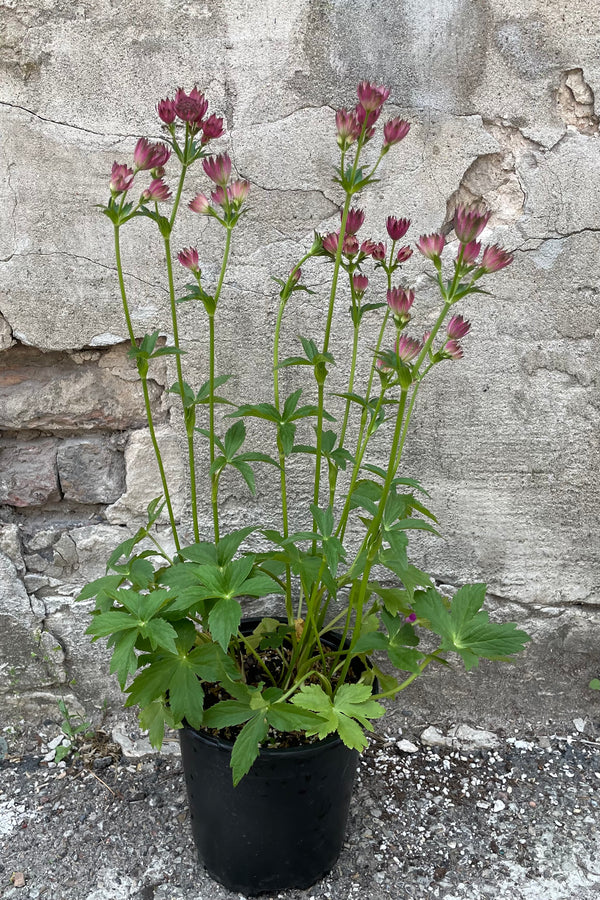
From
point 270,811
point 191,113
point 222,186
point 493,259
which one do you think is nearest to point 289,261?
point 222,186

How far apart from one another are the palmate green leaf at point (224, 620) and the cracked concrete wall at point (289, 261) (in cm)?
64

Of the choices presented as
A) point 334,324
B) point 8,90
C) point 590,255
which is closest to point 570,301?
point 590,255

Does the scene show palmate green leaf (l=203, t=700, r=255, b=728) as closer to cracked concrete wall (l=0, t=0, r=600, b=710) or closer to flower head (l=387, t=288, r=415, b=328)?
cracked concrete wall (l=0, t=0, r=600, b=710)

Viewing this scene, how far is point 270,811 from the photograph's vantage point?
164 cm

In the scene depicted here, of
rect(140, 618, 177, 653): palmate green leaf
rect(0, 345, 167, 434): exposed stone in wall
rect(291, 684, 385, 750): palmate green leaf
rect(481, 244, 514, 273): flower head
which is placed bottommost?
rect(291, 684, 385, 750): palmate green leaf

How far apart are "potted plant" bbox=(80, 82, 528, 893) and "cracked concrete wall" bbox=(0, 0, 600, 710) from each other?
0.35ft

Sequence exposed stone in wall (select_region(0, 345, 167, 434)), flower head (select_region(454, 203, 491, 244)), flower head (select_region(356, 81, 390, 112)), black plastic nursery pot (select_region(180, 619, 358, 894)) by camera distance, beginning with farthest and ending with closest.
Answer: exposed stone in wall (select_region(0, 345, 167, 434)) < black plastic nursery pot (select_region(180, 619, 358, 894)) < flower head (select_region(356, 81, 390, 112)) < flower head (select_region(454, 203, 491, 244))

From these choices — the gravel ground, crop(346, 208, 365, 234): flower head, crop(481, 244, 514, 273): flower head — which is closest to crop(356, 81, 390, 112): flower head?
crop(346, 208, 365, 234): flower head

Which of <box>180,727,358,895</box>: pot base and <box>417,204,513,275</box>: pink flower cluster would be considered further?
<box>180,727,358,895</box>: pot base

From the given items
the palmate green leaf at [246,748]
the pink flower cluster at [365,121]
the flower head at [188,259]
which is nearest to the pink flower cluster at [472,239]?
the pink flower cluster at [365,121]

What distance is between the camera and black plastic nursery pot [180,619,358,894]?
1.60 meters

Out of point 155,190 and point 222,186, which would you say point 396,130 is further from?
point 155,190

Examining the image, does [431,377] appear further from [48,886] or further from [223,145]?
[48,886]

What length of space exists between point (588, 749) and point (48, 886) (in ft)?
4.88
